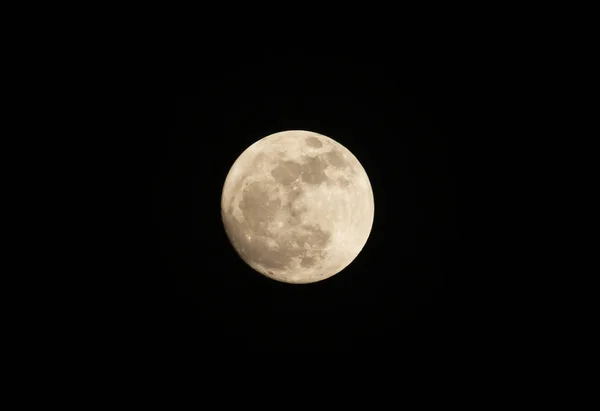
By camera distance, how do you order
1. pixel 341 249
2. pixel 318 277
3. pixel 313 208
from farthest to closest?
pixel 318 277 → pixel 341 249 → pixel 313 208

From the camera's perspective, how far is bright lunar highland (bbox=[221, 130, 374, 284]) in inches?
113

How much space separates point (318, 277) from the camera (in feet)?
10.8

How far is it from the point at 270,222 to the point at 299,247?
1.01 feet

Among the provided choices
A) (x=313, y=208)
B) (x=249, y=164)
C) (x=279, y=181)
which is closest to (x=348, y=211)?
(x=313, y=208)

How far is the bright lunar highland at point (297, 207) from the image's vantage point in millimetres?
2877

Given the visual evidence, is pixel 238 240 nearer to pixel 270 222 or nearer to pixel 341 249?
pixel 270 222

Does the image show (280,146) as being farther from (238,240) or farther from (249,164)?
(238,240)

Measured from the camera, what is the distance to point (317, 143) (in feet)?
10.3

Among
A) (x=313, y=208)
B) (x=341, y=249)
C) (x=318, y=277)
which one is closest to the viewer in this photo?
(x=313, y=208)

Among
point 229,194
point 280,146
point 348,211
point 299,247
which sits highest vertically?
point 280,146

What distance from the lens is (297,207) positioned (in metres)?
2.85

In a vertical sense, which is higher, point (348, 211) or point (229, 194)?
point (229, 194)

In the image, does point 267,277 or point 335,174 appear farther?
point 267,277

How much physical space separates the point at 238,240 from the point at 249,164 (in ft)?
2.12
